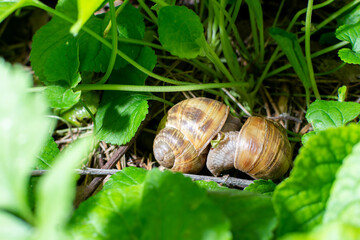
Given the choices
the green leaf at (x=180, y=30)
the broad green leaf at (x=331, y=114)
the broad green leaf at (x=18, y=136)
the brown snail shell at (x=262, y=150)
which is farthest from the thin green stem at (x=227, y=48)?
the broad green leaf at (x=18, y=136)

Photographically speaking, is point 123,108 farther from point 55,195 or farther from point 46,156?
point 55,195

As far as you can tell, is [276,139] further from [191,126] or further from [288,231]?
[288,231]

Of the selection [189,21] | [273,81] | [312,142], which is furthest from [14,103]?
[273,81]

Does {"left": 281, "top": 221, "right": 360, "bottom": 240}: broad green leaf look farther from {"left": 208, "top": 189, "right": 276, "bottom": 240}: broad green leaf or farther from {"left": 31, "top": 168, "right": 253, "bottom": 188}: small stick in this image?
{"left": 31, "top": 168, "right": 253, "bottom": 188}: small stick

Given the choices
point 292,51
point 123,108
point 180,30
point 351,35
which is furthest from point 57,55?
point 351,35

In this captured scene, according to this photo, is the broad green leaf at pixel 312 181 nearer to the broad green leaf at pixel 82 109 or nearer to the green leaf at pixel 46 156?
the green leaf at pixel 46 156

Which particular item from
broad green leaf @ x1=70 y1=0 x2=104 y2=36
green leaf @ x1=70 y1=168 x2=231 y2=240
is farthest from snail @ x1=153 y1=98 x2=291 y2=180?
broad green leaf @ x1=70 y1=0 x2=104 y2=36

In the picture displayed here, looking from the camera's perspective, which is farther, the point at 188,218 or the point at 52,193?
the point at 188,218
